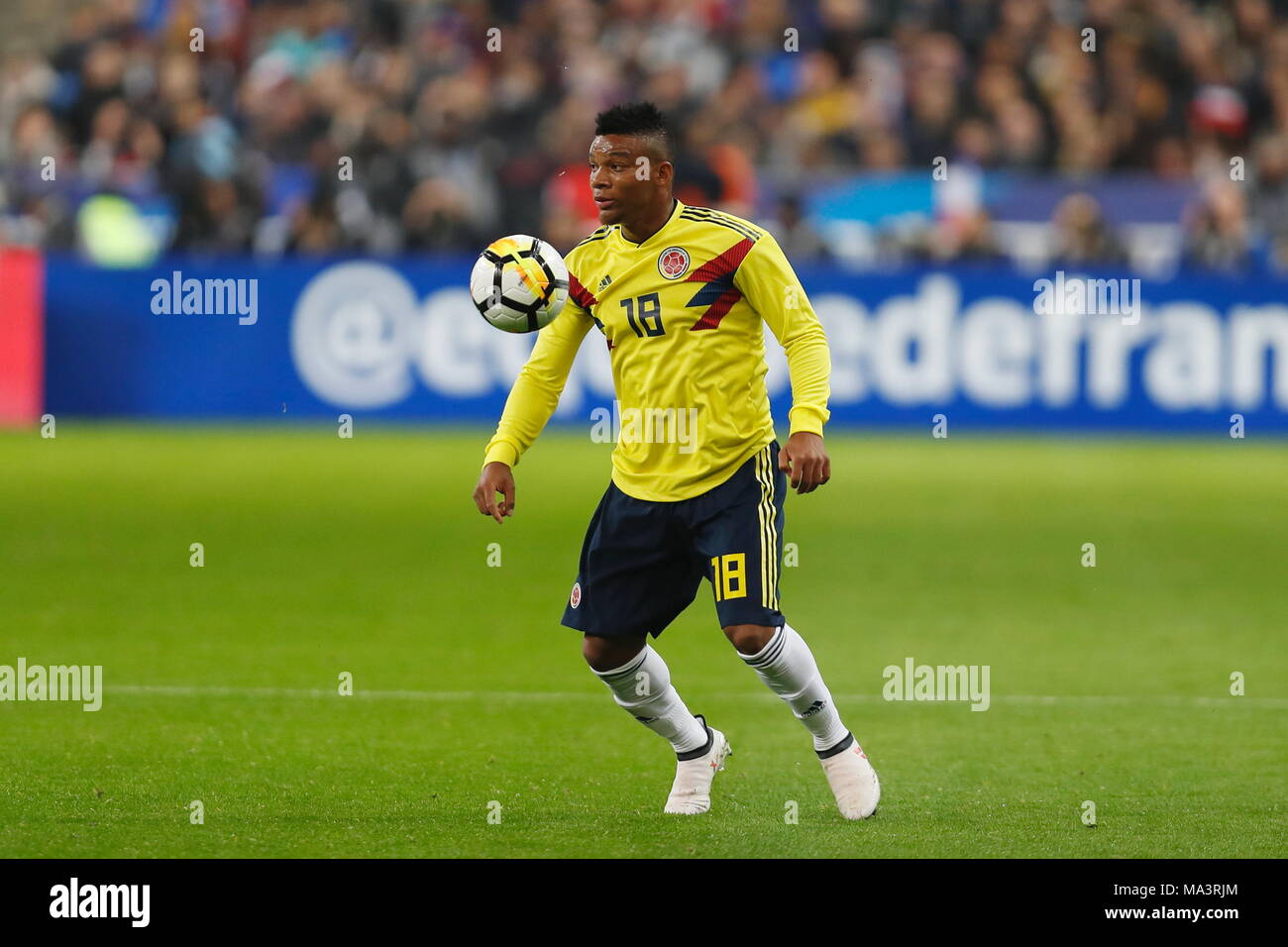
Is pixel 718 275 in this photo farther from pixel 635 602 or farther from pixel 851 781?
pixel 851 781

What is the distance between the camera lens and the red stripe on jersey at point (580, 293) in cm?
621

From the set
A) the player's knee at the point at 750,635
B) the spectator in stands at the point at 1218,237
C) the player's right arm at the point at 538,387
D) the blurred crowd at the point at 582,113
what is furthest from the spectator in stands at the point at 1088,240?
the player's knee at the point at 750,635

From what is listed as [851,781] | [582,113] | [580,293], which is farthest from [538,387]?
[582,113]

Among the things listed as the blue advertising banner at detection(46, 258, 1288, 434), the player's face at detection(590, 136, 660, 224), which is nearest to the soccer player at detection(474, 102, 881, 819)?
the player's face at detection(590, 136, 660, 224)

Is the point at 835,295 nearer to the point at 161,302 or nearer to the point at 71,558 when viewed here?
the point at 161,302

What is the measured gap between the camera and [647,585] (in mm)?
6125

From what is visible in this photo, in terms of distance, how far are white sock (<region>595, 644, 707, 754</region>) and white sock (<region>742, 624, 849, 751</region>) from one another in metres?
0.35

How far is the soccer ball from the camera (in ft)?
19.9

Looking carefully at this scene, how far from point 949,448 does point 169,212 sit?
790 centimetres

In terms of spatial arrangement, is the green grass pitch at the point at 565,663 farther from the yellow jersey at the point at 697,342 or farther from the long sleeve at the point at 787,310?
the long sleeve at the point at 787,310

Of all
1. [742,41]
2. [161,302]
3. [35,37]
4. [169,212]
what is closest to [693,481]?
[161,302]

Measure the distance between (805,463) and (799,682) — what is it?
31.5 inches

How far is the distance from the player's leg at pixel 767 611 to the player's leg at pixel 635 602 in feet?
0.61

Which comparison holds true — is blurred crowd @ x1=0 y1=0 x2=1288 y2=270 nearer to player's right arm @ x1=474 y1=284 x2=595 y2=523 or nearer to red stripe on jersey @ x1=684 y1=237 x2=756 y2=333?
player's right arm @ x1=474 y1=284 x2=595 y2=523
